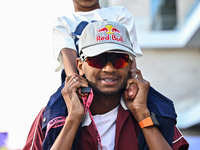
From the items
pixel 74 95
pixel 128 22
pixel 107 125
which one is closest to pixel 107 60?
pixel 74 95

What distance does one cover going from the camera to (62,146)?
1894 millimetres

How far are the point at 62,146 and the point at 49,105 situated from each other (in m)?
0.34

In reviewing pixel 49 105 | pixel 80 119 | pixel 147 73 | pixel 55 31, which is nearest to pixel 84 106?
pixel 80 119

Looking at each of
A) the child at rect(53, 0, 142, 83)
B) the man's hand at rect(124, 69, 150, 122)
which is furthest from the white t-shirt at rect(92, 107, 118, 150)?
the child at rect(53, 0, 142, 83)

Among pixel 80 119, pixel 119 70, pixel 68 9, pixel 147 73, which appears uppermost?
pixel 68 9

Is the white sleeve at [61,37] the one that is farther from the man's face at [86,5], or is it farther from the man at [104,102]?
the man at [104,102]

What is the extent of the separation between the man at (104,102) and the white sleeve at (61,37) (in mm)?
423

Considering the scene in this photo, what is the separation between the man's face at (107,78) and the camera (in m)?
1.99

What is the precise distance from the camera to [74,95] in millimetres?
1997

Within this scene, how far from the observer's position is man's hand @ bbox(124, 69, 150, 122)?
2.02 metres

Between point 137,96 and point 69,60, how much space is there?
0.70m

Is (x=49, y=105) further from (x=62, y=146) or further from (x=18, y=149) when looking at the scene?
(x=18, y=149)

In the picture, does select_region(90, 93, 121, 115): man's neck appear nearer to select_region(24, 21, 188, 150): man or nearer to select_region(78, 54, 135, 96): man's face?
select_region(24, 21, 188, 150): man

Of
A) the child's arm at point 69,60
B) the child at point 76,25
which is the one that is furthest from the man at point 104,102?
the child at point 76,25
